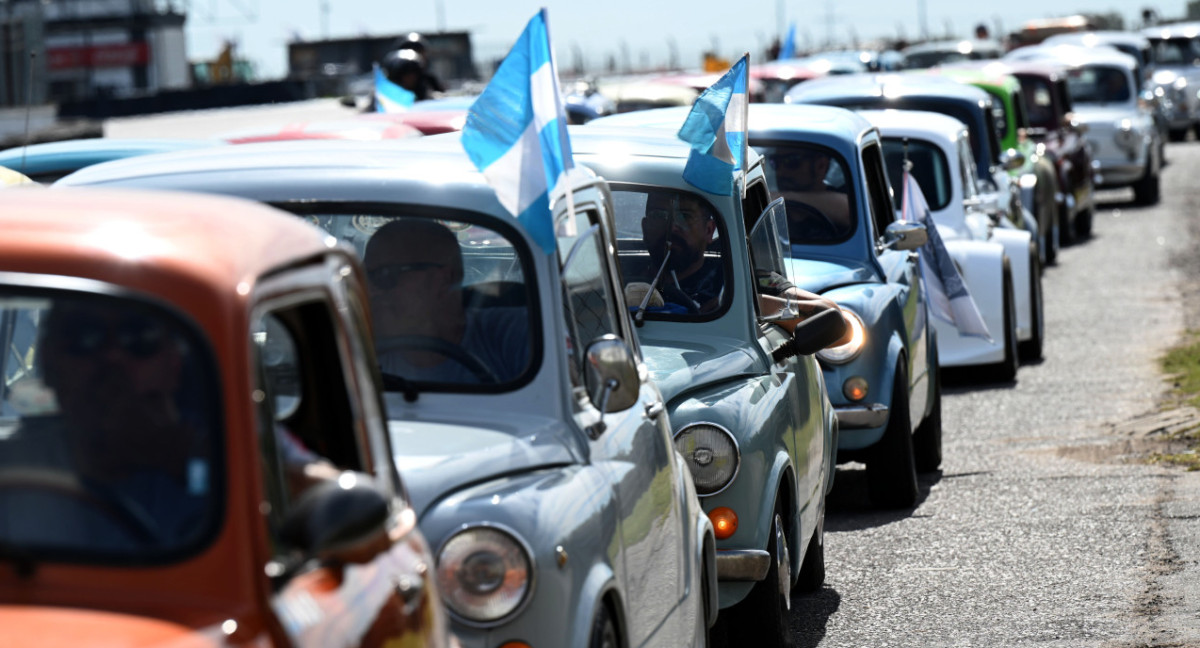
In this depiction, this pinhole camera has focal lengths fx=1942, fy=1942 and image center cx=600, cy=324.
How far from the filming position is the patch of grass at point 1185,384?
972cm

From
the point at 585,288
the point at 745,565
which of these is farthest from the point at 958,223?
the point at 585,288

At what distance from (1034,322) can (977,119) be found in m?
1.76

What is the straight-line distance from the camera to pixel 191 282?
2580 millimetres

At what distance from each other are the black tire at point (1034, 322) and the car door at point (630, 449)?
28.4 ft

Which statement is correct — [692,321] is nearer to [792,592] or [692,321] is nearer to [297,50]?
[792,592]

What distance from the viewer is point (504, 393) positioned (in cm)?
441

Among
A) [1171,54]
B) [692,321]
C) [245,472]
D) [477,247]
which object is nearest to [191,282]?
[245,472]

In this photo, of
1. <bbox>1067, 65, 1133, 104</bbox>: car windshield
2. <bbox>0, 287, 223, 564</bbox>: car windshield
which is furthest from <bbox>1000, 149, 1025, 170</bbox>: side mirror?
<bbox>0, 287, 223, 564</bbox>: car windshield

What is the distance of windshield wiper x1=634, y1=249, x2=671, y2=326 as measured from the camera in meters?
6.59

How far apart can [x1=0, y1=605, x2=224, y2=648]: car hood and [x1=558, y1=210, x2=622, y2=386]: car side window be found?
2111 millimetres

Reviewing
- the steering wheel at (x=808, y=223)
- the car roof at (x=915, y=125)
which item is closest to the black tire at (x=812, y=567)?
the steering wheel at (x=808, y=223)

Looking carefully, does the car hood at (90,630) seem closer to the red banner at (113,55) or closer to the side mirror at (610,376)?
the side mirror at (610,376)

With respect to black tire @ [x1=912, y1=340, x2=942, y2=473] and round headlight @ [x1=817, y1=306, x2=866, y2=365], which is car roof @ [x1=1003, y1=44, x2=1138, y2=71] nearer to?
black tire @ [x1=912, y1=340, x2=942, y2=473]

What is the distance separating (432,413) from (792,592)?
127 inches
